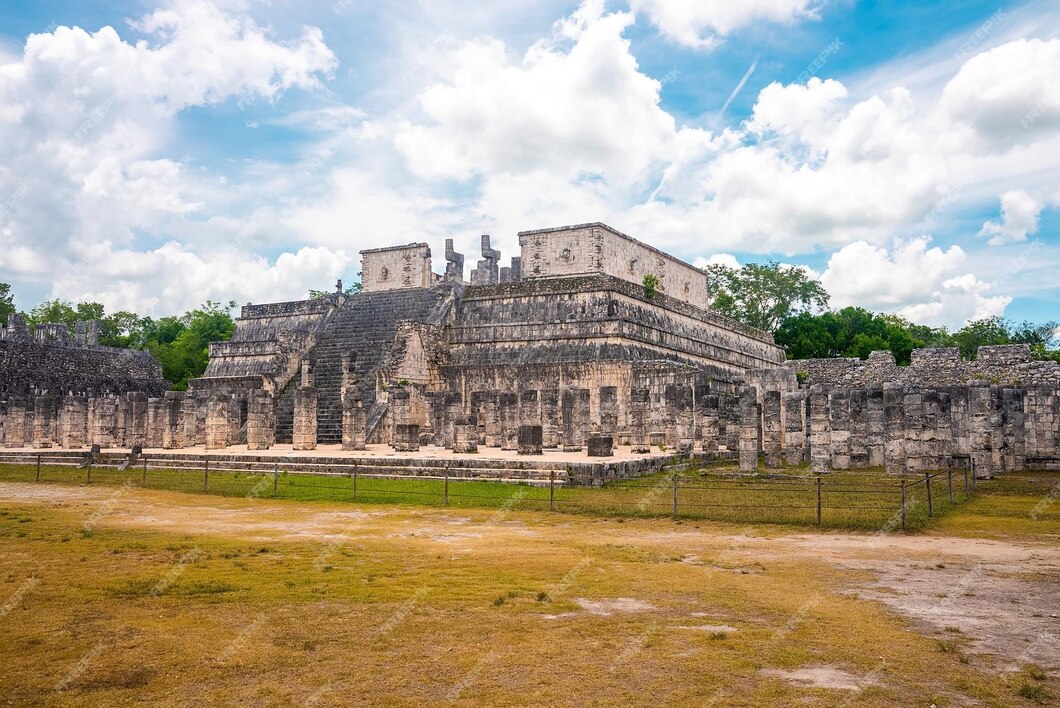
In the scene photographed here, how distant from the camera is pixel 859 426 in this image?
2203 cm

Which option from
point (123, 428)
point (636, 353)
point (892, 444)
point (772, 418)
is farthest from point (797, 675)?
point (123, 428)

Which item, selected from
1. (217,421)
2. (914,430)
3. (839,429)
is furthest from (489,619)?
(217,421)

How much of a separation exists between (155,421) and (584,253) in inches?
693

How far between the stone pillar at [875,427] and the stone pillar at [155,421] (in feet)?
74.9

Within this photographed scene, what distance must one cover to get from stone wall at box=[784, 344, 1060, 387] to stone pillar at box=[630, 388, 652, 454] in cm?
631

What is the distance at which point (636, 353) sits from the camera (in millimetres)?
30188

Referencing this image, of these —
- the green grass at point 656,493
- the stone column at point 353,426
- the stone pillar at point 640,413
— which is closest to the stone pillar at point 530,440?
the green grass at point 656,493

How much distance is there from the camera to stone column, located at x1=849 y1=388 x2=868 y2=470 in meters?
21.1

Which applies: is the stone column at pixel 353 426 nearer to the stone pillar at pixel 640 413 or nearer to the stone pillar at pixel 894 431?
the stone pillar at pixel 640 413

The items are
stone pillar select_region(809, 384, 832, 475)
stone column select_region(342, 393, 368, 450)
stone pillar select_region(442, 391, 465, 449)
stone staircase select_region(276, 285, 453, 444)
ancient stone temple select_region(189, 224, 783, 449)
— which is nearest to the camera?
stone pillar select_region(809, 384, 832, 475)

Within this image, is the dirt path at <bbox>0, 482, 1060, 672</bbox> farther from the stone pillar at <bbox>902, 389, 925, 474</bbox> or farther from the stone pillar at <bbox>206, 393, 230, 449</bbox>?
the stone pillar at <bbox>206, 393, 230, 449</bbox>

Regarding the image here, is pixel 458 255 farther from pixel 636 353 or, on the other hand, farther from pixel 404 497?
pixel 404 497

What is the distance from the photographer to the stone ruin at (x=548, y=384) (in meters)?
20.6

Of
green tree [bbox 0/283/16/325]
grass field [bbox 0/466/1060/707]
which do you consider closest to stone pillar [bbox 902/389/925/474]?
grass field [bbox 0/466/1060/707]
